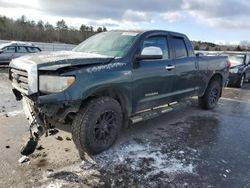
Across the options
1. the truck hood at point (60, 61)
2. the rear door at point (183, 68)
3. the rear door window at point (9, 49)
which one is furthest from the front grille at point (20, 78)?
the rear door window at point (9, 49)

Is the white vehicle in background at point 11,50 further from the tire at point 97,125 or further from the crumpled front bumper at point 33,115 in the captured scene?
the tire at point 97,125

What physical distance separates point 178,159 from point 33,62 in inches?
100

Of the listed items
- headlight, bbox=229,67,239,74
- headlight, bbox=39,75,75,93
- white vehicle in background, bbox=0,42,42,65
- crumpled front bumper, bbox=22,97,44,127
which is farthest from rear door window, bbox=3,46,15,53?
headlight, bbox=39,75,75,93

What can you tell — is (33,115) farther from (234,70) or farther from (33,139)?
(234,70)

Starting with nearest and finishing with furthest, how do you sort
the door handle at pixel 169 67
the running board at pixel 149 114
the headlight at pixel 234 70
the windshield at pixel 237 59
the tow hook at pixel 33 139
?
the tow hook at pixel 33 139, the running board at pixel 149 114, the door handle at pixel 169 67, the headlight at pixel 234 70, the windshield at pixel 237 59

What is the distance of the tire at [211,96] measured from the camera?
786 cm

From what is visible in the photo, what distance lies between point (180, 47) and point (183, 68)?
484mm

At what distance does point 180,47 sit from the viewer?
6.52 metres

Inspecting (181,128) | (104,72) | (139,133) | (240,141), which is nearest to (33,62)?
(104,72)

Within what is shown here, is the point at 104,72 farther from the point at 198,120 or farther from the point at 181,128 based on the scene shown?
the point at 198,120

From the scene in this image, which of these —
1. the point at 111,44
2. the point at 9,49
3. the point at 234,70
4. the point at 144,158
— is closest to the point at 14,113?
the point at 111,44

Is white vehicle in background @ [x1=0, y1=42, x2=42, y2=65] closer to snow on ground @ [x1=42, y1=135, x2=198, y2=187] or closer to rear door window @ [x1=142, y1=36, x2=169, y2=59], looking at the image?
rear door window @ [x1=142, y1=36, x2=169, y2=59]

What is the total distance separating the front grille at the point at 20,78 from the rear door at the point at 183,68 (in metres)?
2.94

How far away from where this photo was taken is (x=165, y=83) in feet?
19.1
